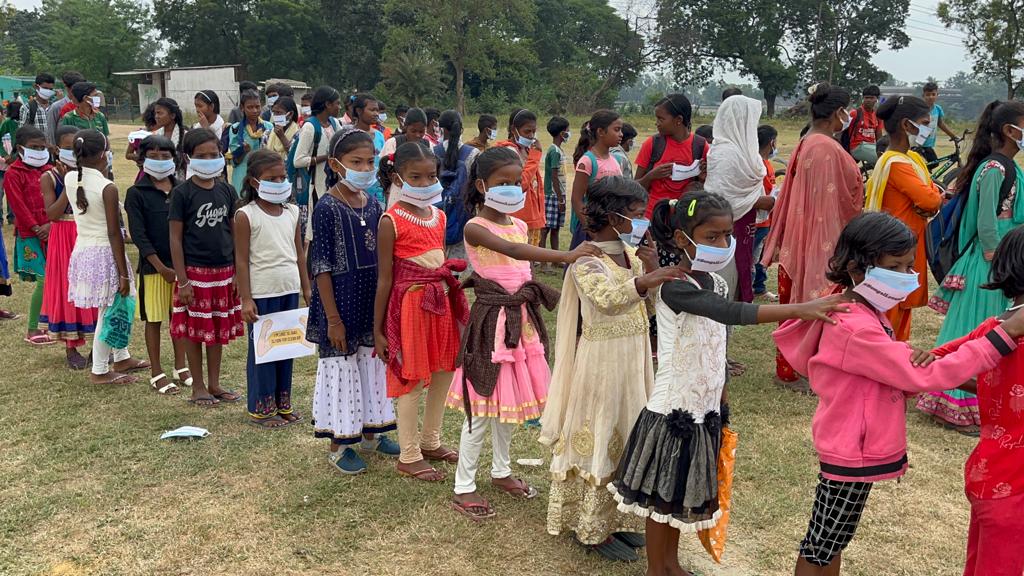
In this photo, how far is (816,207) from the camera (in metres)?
5.11

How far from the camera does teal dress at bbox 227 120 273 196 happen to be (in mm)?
8430

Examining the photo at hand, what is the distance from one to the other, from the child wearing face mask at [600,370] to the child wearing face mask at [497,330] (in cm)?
29

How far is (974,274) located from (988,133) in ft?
2.64

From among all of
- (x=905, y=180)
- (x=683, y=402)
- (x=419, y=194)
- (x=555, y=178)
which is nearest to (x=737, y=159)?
(x=905, y=180)

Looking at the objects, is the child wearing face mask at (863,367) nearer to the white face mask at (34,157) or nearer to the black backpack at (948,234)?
the black backpack at (948,234)

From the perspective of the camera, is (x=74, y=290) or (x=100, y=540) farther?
(x=74, y=290)

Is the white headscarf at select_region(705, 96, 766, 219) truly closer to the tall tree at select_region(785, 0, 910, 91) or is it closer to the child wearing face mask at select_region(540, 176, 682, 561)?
the child wearing face mask at select_region(540, 176, 682, 561)

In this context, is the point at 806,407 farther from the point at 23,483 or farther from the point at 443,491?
the point at 23,483

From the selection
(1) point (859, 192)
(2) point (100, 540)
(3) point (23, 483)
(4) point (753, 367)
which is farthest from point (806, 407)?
(3) point (23, 483)

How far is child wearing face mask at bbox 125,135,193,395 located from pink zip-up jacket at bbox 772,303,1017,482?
3924 mm

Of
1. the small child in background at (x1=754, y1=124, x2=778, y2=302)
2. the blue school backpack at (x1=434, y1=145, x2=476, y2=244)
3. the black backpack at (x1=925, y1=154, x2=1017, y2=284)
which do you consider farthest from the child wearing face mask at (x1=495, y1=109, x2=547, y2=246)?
the black backpack at (x1=925, y1=154, x2=1017, y2=284)

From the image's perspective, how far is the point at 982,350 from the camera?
92.0 inches

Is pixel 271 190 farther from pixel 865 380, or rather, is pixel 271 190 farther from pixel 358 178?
pixel 865 380

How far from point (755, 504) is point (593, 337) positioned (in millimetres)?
1351
